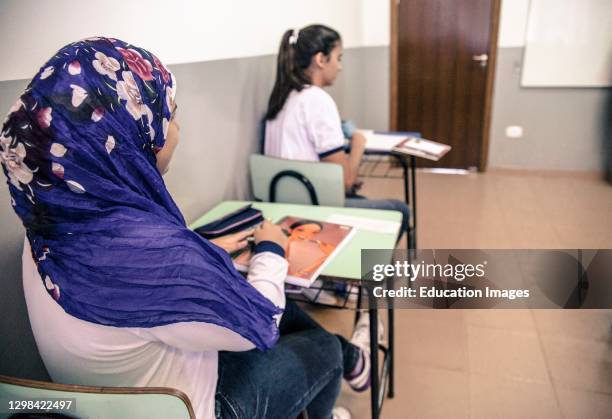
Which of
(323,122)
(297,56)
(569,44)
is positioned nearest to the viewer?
(323,122)

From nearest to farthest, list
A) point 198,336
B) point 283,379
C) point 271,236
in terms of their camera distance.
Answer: point 198,336, point 283,379, point 271,236

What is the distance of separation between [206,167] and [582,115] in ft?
10.6

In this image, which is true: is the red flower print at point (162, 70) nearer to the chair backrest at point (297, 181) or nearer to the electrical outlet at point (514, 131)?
the chair backrest at point (297, 181)

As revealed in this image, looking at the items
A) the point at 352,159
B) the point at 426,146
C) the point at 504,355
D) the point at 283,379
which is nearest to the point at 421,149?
the point at 426,146

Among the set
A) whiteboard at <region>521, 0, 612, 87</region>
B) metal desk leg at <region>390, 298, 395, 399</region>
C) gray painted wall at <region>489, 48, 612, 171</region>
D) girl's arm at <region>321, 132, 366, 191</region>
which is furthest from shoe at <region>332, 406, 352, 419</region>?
whiteboard at <region>521, 0, 612, 87</region>

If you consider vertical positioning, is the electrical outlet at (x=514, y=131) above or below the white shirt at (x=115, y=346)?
below

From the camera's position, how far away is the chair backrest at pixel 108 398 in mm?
621

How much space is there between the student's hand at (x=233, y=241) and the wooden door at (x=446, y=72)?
3.00 metres

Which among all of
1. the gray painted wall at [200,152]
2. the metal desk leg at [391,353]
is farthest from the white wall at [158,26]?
the metal desk leg at [391,353]

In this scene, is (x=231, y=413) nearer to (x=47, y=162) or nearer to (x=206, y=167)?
(x=47, y=162)

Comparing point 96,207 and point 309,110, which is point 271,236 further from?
point 309,110

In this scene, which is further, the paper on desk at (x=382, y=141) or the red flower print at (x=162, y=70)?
the paper on desk at (x=382, y=141)

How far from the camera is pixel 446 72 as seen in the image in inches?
144

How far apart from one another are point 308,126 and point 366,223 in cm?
62
